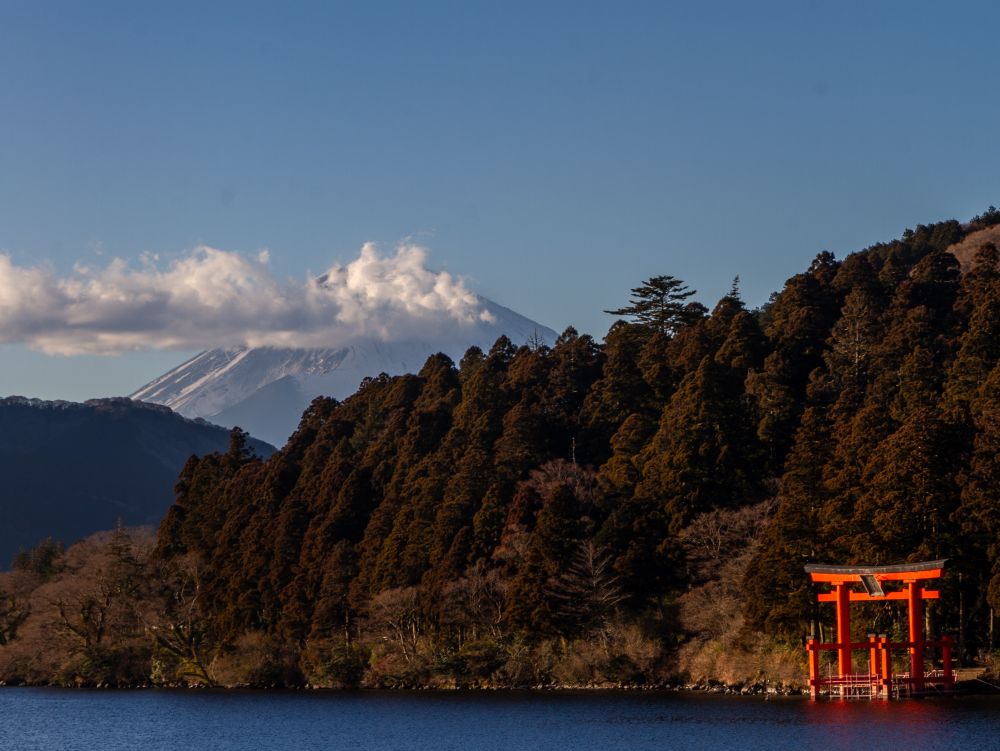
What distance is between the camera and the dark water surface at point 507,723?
35.2 metres

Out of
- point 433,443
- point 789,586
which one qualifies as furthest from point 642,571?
point 433,443

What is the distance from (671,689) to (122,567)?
30.2 metres

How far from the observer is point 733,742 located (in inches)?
1379

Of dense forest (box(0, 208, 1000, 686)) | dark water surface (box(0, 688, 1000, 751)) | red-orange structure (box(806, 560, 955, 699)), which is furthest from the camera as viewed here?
dense forest (box(0, 208, 1000, 686))

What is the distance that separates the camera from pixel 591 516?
57.8m

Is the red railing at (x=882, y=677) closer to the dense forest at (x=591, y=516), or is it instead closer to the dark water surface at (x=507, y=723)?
the dark water surface at (x=507, y=723)

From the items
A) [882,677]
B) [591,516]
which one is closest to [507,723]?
[882,677]

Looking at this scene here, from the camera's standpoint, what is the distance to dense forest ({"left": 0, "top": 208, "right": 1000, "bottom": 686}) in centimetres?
4791

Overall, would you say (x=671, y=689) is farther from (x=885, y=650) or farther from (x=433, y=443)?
(x=433, y=443)

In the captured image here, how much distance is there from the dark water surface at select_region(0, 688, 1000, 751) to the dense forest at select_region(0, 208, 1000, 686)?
3766 mm

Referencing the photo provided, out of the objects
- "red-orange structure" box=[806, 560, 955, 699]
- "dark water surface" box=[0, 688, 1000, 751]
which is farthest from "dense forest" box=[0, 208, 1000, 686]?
"dark water surface" box=[0, 688, 1000, 751]

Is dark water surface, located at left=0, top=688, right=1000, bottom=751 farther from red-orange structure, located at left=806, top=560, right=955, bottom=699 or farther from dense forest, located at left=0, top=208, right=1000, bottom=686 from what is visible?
dense forest, located at left=0, top=208, right=1000, bottom=686

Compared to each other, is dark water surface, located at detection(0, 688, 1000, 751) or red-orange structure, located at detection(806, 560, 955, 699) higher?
red-orange structure, located at detection(806, 560, 955, 699)

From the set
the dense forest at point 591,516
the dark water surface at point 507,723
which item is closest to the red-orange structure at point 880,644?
the dark water surface at point 507,723
